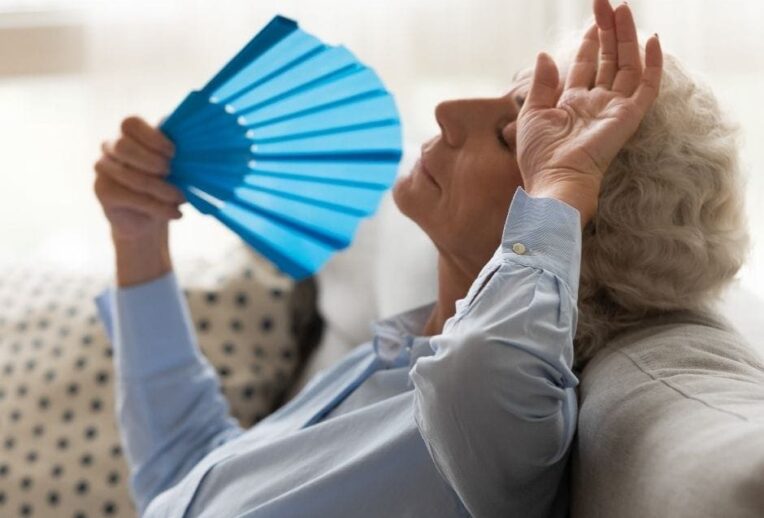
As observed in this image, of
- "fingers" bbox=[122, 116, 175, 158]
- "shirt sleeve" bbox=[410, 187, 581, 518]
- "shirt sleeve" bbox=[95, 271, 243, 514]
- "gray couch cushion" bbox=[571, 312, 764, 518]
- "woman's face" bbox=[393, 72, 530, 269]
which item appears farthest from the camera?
"shirt sleeve" bbox=[95, 271, 243, 514]

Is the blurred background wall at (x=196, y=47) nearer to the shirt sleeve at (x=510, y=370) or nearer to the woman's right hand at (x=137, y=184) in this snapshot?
the woman's right hand at (x=137, y=184)

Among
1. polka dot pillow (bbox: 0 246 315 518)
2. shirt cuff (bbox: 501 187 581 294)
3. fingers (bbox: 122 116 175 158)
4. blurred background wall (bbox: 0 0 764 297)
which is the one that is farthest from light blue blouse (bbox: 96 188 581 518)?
blurred background wall (bbox: 0 0 764 297)

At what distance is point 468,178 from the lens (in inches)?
49.8

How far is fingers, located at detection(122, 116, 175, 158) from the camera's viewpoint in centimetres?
142

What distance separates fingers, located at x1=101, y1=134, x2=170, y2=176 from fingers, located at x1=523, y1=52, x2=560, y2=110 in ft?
1.83

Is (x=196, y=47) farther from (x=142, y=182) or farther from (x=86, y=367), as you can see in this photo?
(x=142, y=182)

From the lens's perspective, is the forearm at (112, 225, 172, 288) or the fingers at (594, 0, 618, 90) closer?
the fingers at (594, 0, 618, 90)

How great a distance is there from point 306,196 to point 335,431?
366mm

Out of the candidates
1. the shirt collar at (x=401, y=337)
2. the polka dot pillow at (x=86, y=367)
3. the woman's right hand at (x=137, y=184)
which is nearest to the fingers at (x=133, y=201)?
the woman's right hand at (x=137, y=184)

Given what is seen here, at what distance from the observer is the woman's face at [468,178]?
4.11 feet

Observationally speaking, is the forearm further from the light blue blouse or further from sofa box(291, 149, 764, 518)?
sofa box(291, 149, 764, 518)

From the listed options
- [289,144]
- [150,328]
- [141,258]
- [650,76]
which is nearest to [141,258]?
[141,258]

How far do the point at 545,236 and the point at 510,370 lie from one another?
0.14 meters

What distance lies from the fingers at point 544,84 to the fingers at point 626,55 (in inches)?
2.7
